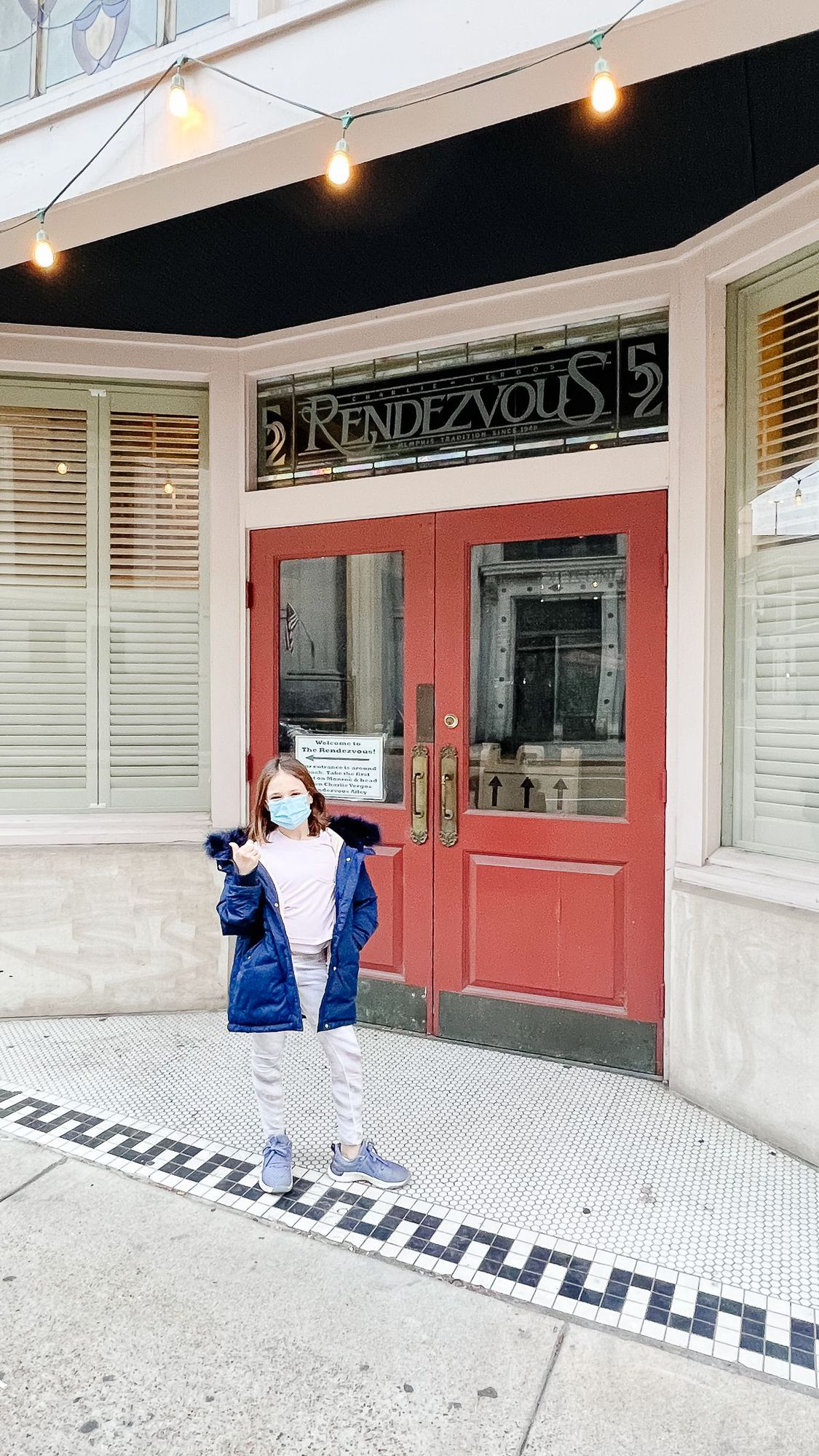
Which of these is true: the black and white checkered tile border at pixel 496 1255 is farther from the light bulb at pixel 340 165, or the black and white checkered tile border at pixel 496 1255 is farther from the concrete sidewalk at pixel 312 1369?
the light bulb at pixel 340 165

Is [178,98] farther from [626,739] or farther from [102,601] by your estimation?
[626,739]

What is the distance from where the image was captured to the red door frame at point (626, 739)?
3.25 metres

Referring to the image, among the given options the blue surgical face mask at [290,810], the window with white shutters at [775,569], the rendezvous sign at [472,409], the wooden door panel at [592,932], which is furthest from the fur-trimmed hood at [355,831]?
the rendezvous sign at [472,409]

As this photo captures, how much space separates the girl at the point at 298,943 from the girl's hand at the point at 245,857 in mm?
39

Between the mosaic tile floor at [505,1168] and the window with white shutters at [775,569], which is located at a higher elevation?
Result: the window with white shutters at [775,569]

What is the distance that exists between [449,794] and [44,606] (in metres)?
2.06

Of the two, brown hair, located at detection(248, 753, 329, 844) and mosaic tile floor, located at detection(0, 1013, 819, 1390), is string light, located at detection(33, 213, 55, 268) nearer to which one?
brown hair, located at detection(248, 753, 329, 844)

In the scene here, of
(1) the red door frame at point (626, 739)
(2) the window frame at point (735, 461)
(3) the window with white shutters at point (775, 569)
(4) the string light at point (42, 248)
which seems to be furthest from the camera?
(1) the red door frame at point (626, 739)

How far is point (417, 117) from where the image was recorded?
90.1 inches

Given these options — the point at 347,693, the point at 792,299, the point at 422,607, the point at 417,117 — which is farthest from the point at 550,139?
the point at 347,693

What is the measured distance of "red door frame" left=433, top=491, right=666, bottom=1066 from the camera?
10.7 ft

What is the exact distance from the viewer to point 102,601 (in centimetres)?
402

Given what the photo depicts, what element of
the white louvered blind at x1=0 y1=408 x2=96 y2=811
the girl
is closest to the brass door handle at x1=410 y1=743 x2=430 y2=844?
the girl

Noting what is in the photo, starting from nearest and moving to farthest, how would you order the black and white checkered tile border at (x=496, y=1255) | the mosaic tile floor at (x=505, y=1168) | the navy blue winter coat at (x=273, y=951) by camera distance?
the black and white checkered tile border at (x=496, y=1255), the mosaic tile floor at (x=505, y=1168), the navy blue winter coat at (x=273, y=951)
